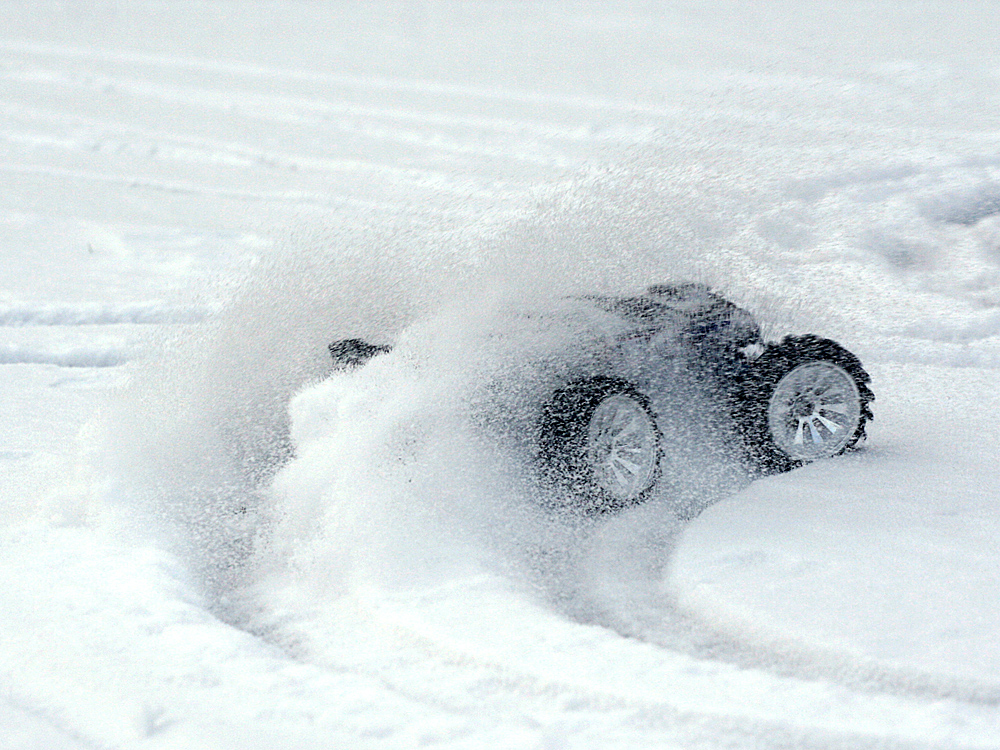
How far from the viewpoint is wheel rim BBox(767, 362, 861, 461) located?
4.08m

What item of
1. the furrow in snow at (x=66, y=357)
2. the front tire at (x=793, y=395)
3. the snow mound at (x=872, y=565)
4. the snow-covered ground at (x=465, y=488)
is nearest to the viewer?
the snow-covered ground at (x=465, y=488)

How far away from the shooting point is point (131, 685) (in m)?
2.82

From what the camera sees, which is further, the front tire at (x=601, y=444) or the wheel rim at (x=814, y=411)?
the wheel rim at (x=814, y=411)

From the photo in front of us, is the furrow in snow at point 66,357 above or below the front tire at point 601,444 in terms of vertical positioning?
above

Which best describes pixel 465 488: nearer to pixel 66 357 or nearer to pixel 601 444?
pixel 601 444

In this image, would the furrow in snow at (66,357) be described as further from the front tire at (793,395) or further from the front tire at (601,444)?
the front tire at (793,395)

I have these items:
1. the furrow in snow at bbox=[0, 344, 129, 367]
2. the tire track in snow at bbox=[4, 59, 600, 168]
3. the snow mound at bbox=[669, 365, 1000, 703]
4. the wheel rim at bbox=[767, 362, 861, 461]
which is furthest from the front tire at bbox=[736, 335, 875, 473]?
the tire track in snow at bbox=[4, 59, 600, 168]

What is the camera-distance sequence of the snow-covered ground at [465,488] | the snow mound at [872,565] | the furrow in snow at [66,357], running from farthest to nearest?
1. the furrow in snow at [66,357]
2. the snow mound at [872,565]
3. the snow-covered ground at [465,488]

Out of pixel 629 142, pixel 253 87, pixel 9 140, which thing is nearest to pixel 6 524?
pixel 629 142

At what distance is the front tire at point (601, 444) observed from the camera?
385 cm

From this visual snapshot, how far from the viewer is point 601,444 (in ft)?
12.7

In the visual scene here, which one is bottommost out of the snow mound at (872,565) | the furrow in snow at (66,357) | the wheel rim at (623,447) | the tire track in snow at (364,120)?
the snow mound at (872,565)

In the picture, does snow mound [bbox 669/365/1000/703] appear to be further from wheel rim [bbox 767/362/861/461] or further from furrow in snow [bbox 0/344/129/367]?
furrow in snow [bbox 0/344/129/367]

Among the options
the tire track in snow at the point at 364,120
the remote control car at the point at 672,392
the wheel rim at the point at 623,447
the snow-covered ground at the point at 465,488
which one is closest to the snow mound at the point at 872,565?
the snow-covered ground at the point at 465,488
